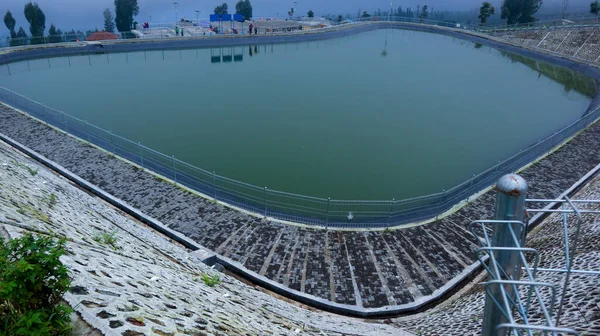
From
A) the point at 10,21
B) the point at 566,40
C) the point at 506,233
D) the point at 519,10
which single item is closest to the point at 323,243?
the point at 506,233

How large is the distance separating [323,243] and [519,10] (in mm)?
75830

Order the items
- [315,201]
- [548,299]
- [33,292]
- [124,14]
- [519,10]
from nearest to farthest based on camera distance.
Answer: [33,292] → [548,299] → [315,201] → [124,14] → [519,10]

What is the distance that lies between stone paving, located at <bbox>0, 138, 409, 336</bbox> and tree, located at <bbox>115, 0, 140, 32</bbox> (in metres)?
63.3

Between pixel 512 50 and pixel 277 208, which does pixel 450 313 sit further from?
pixel 512 50

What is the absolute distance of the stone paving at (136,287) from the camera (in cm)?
435

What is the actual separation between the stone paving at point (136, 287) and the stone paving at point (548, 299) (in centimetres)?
99

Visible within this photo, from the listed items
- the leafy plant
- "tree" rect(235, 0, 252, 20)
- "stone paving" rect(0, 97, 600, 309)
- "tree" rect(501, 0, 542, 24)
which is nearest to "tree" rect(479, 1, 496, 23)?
"tree" rect(501, 0, 542, 24)

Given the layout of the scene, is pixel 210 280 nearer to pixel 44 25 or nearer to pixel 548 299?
pixel 548 299

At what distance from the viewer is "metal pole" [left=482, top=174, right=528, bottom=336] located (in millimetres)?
3439

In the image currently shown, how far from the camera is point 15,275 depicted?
3.55 meters

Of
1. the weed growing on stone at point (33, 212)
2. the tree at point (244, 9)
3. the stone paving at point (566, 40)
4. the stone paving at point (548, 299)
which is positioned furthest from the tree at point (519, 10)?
the weed growing on stone at point (33, 212)

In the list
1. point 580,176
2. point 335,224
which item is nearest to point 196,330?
point 335,224

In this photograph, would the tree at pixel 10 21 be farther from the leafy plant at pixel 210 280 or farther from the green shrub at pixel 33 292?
the green shrub at pixel 33 292

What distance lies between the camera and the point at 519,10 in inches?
2771
